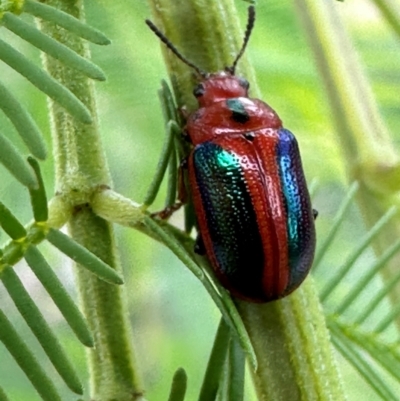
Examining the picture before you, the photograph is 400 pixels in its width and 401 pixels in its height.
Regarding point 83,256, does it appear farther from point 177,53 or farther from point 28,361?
point 177,53

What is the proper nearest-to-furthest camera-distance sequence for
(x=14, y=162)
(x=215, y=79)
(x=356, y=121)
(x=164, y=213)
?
(x=14, y=162)
(x=164, y=213)
(x=215, y=79)
(x=356, y=121)

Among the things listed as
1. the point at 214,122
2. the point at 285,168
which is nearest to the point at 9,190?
the point at 214,122

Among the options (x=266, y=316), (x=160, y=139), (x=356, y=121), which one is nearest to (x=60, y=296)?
(x=266, y=316)

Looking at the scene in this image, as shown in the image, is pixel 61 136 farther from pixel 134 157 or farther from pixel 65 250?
pixel 134 157

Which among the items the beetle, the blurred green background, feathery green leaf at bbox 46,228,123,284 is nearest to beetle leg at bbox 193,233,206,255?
the beetle

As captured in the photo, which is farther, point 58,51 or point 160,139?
point 160,139
